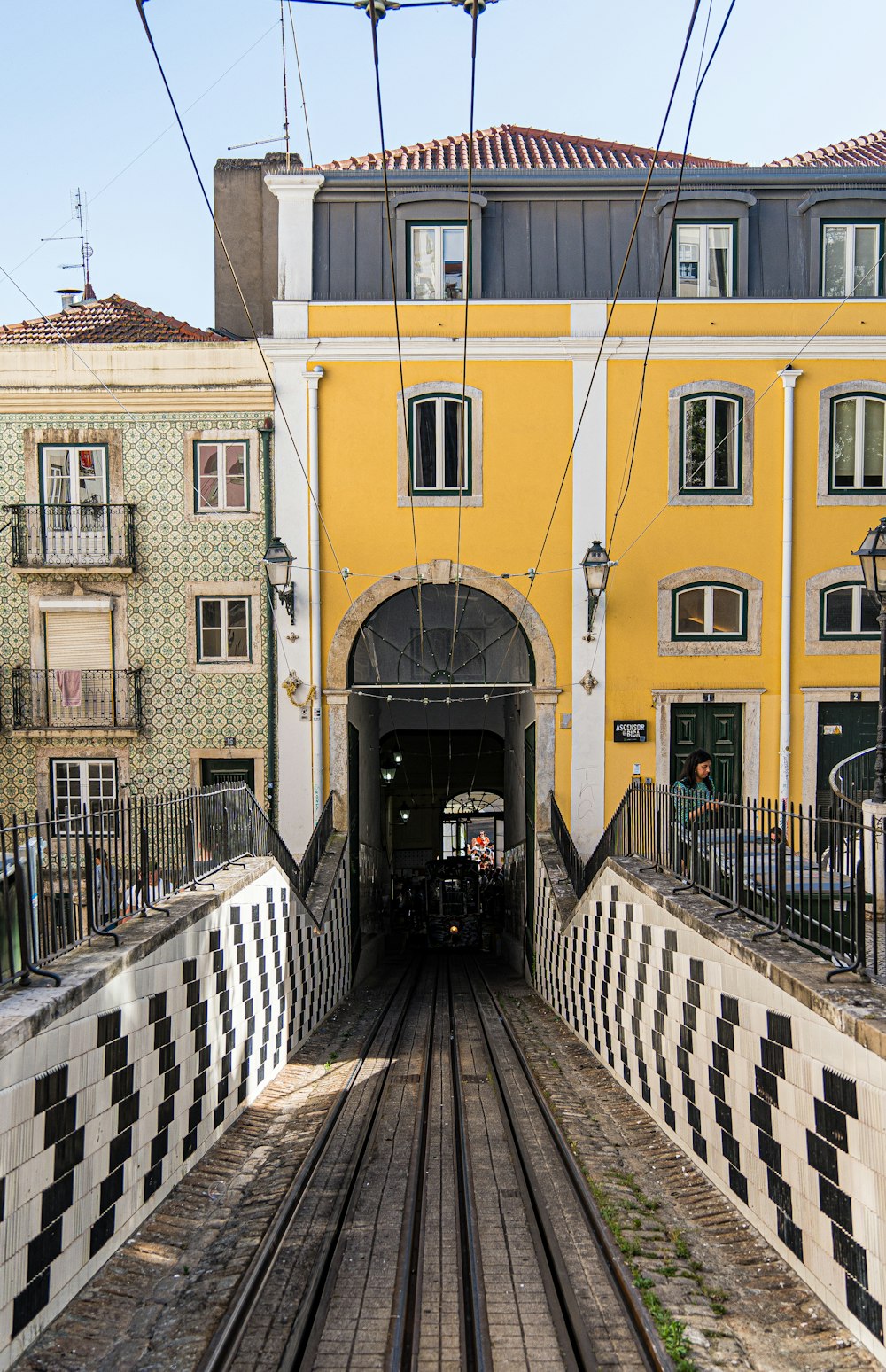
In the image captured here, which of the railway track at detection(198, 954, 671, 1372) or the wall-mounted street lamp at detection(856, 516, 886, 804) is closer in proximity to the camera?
the railway track at detection(198, 954, 671, 1372)

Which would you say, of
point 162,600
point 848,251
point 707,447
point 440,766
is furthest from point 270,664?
point 440,766

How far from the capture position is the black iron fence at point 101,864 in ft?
17.7

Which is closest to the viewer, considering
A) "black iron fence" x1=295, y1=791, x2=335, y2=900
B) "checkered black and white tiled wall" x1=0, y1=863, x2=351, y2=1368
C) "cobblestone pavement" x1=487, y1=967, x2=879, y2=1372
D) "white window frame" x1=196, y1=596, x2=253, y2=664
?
"checkered black and white tiled wall" x1=0, y1=863, x2=351, y2=1368

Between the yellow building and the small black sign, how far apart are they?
0.04 m

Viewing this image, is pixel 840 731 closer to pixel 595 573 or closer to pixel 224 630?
pixel 595 573

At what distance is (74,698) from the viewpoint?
16.4 m

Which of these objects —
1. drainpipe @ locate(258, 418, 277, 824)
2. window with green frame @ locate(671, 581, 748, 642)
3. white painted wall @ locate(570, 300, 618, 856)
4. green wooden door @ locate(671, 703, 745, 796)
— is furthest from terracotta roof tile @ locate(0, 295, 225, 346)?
green wooden door @ locate(671, 703, 745, 796)

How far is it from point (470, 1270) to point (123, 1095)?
78.4 inches

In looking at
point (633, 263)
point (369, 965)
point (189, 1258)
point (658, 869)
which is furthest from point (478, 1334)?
point (369, 965)

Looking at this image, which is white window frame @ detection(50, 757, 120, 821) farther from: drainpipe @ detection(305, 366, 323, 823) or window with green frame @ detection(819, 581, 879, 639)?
window with green frame @ detection(819, 581, 879, 639)

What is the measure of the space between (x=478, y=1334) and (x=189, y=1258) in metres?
1.80

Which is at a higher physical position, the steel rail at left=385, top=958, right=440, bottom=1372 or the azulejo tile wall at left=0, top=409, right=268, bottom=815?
the azulejo tile wall at left=0, top=409, right=268, bottom=815

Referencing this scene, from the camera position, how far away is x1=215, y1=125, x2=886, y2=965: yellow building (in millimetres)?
16234

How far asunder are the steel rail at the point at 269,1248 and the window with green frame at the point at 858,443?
1039cm
